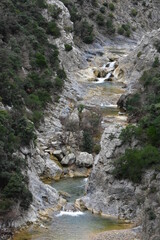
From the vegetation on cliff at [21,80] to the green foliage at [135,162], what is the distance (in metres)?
6.07

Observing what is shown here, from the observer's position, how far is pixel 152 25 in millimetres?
93812

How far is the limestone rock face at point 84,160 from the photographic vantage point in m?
37.9

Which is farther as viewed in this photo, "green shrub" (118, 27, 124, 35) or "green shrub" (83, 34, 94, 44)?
"green shrub" (118, 27, 124, 35)

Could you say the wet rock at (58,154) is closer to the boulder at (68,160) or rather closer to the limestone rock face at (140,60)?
the boulder at (68,160)

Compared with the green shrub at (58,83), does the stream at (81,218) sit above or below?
below

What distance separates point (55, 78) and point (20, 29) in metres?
6.90

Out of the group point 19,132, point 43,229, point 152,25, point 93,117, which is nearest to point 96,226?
point 43,229

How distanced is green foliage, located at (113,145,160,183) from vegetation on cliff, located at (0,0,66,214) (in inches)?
239

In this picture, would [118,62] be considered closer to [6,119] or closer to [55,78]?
[55,78]

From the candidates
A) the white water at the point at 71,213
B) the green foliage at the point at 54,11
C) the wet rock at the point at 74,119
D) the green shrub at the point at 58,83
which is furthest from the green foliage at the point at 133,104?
the green foliage at the point at 54,11

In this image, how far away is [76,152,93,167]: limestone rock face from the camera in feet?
124

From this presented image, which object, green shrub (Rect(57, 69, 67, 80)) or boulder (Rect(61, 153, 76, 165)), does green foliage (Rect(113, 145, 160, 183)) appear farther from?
green shrub (Rect(57, 69, 67, 80))

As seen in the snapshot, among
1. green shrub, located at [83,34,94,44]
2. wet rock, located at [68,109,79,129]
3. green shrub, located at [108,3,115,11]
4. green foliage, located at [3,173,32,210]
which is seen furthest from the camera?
green shrub, located at [108,3,115,11]

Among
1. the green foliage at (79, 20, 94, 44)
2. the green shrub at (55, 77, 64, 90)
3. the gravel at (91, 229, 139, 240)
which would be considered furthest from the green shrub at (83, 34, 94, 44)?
the gravel at (91, 229, 139, 240)
